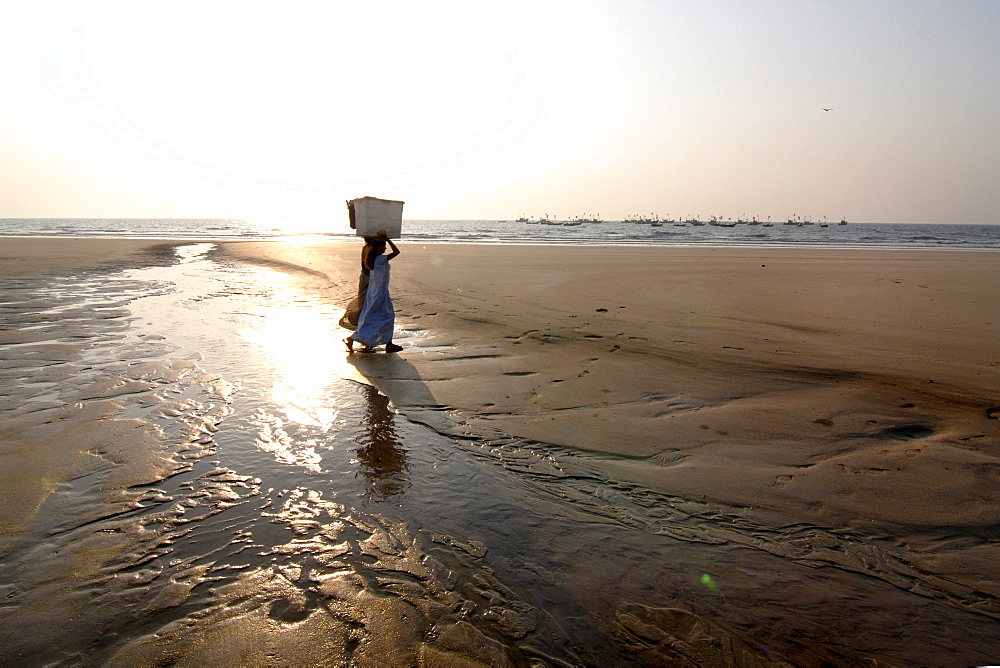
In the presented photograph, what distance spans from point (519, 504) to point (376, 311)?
4613 mm

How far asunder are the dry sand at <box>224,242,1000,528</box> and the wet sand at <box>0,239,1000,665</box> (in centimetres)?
4

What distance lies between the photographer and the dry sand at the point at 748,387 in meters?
3.71

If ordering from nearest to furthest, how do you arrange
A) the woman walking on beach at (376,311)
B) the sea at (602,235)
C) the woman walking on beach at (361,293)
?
→ the woman walking on beach at (376,311), the woman walking on beach at (361,293), the sea at (602,235)

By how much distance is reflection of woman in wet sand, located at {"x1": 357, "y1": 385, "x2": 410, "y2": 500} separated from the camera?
Answer: 143 inches

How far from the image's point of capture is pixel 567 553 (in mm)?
2932

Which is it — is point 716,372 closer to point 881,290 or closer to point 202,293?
point 881,290

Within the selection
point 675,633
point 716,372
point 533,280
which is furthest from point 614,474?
point 533,280

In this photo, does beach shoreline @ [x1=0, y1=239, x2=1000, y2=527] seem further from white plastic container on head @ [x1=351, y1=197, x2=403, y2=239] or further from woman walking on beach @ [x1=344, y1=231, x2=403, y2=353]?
white plastic container on head @ [x1=351, y1=197, x2=403, y2=239]

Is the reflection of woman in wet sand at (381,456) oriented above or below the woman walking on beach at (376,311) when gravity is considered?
below

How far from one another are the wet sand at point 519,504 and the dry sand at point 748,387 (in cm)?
4

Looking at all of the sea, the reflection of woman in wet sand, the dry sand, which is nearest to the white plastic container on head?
the dry sand

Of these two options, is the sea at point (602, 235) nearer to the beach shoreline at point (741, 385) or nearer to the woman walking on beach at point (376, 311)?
the beach shoreline at point (741, 385)

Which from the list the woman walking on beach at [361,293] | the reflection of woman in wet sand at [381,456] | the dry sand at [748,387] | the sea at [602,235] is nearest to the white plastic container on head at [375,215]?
the woman walking on beach at [361,293]

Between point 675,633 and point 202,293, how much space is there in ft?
41.5
